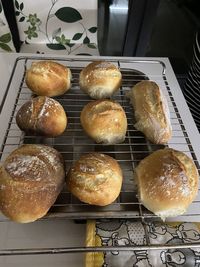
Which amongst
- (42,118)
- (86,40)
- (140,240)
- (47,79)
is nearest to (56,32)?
(86,40)

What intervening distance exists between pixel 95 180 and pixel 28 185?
0.11m

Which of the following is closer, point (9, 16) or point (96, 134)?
point (96, 134)

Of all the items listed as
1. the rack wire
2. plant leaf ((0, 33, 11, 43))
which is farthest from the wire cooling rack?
plant leaf ((0, 33, 11, 43))

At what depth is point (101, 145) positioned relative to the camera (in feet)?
2.01

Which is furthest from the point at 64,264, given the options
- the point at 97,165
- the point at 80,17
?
the point at 80,17

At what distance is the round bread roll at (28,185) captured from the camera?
450mm

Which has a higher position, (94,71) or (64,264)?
(94,71)

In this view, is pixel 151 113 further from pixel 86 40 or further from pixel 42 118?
pixel 86 40

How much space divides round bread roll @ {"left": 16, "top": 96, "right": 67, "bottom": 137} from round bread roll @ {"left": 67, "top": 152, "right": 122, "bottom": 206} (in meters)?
0.12

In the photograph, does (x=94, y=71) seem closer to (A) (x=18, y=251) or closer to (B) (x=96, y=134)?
(B) (x=96, y=134)

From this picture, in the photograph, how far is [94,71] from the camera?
0.70m

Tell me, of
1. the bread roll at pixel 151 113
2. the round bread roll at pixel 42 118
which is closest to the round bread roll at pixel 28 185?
the round bread roll at pixel 42 118

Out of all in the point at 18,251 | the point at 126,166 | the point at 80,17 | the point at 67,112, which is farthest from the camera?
the point at 80,17

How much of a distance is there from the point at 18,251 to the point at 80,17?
874 millimetres
